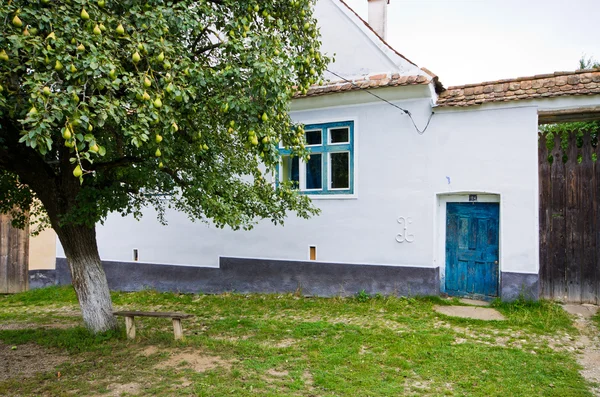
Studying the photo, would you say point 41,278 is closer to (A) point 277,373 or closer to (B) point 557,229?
(A) point 277,373

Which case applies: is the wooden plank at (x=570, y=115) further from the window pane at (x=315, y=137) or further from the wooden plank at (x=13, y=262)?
the wooden plank at (x=13, y=262)

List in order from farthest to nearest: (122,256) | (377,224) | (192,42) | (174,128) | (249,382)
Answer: (122,256) → (377,224) → (192,42) → (249,382) → (174,128)

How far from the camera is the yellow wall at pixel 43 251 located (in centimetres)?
1232

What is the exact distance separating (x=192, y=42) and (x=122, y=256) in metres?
7.77

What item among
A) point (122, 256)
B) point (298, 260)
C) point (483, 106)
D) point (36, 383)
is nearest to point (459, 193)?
point (483, 106)

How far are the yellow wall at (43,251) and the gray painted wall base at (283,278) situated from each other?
19cm

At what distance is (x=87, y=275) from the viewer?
674 centimetres

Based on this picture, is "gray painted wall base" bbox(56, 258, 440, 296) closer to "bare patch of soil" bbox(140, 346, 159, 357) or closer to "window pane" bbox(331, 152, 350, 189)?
"window pane" bbox(331, 152, 350, 189)

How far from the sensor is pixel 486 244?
28.9ft

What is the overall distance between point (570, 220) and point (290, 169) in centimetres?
583

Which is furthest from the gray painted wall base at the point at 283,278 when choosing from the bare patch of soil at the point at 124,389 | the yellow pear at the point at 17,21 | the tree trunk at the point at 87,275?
the yellow pear at the point at 17,21

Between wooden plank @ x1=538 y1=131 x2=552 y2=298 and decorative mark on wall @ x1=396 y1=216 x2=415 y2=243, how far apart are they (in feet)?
8.09

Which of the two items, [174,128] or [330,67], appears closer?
[174,128]

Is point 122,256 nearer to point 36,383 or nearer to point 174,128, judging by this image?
point 36,383
